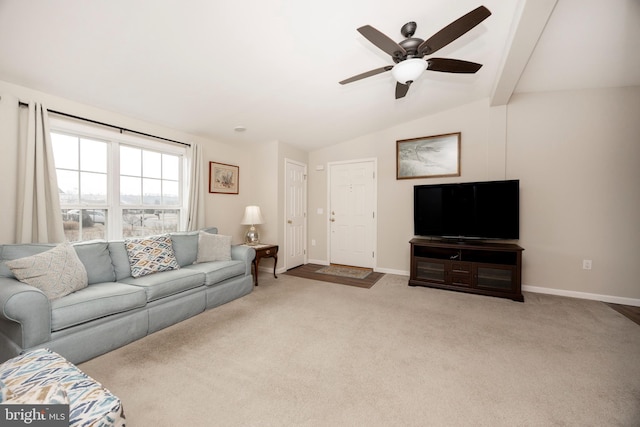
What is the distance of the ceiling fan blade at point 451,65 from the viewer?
83.2 inches

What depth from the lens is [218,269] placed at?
3.11 metres

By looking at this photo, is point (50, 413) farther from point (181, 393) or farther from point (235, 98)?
point (235, 98)

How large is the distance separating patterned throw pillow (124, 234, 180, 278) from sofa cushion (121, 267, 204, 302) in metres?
0.08

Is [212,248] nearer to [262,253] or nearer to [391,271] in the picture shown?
[262,253]

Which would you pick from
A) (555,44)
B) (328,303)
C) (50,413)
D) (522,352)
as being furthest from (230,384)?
Result: (555,44)

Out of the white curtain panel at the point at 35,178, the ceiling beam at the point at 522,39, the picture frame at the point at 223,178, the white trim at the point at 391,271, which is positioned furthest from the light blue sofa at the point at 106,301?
the ceiling beam at the point at 522,39

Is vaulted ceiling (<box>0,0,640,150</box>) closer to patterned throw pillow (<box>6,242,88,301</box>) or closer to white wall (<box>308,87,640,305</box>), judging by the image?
white wall (<box>308,87,640,305</box>)

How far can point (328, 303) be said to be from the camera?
323 cm

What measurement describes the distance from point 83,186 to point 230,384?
2750 millimetres

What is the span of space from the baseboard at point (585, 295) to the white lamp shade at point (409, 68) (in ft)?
11.3

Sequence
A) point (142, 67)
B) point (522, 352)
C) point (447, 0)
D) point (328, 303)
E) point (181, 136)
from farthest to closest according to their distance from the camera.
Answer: point (181, 136)
point (328, 303)
point (142, 67)
point (522, 352)
point (447, 0)

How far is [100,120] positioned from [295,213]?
123 inches

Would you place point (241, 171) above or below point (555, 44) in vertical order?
below

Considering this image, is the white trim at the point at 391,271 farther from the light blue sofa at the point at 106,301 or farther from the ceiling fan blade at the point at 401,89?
the ceiling fan blade at the point at 401,89
